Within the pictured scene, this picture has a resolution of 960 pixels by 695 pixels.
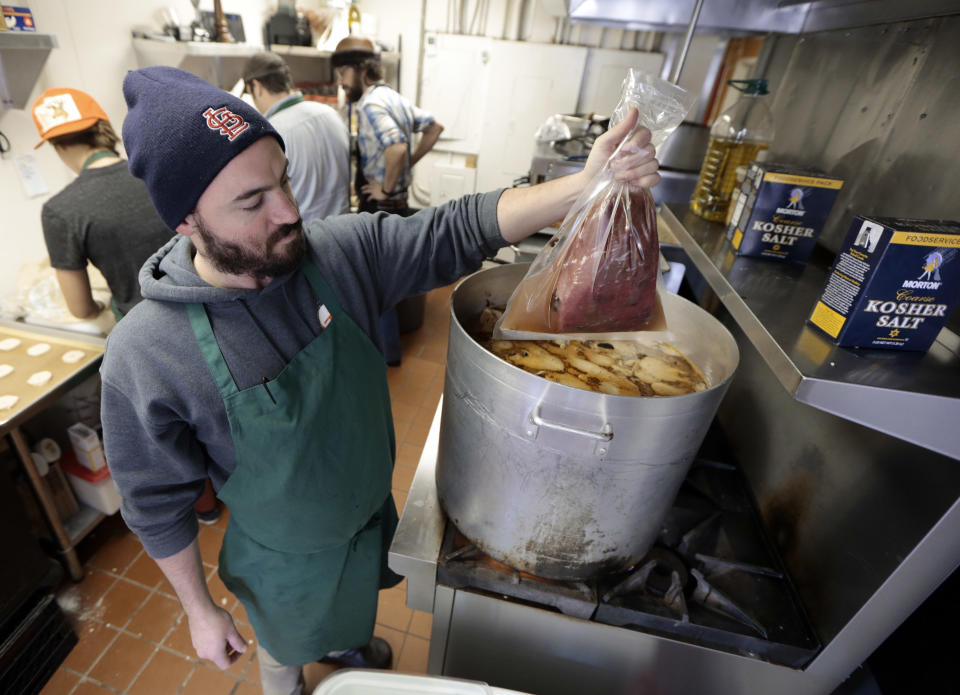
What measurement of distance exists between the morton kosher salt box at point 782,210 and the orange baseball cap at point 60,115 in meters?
1.84

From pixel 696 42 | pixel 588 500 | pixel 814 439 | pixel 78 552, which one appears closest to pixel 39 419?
pixel 78 552

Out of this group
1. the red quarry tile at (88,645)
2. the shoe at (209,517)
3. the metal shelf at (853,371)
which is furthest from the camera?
the shoe at (209,517)

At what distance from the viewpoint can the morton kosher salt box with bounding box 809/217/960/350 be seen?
500mm

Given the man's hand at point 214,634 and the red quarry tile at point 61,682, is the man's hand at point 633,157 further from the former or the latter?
the red quarry tile at point 61,682

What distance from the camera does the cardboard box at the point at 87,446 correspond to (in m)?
1.62

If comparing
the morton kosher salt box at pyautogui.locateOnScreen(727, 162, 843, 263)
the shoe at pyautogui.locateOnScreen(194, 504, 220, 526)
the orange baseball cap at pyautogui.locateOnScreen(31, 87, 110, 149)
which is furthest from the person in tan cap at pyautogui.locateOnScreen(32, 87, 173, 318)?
the morton kosher salt box at pyautogui.locateOnScreen(727, 162, 843, 263)

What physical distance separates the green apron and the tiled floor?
0.45 meters

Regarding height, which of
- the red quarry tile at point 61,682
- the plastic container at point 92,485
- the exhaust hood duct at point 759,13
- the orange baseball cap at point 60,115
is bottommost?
the red quarry tile at point 61,682

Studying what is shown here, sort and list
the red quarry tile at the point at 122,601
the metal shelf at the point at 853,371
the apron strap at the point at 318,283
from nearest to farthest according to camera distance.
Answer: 1. the metal shelf at the point at 853,371
2. the apron strap at the point at 318,283
3. the red quarry tile at the point at 122,601

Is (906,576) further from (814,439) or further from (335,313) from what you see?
(335,313)

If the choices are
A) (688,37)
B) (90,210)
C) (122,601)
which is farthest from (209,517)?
(688,37)

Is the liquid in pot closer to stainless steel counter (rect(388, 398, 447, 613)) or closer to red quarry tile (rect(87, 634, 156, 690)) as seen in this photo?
stainless steel counter (rect(388, 398, 447, 613))

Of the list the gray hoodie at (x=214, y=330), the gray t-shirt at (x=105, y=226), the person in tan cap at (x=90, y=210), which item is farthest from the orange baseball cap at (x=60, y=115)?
the gray hoodie at (x=214, y=330)

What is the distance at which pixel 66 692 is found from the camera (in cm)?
136
